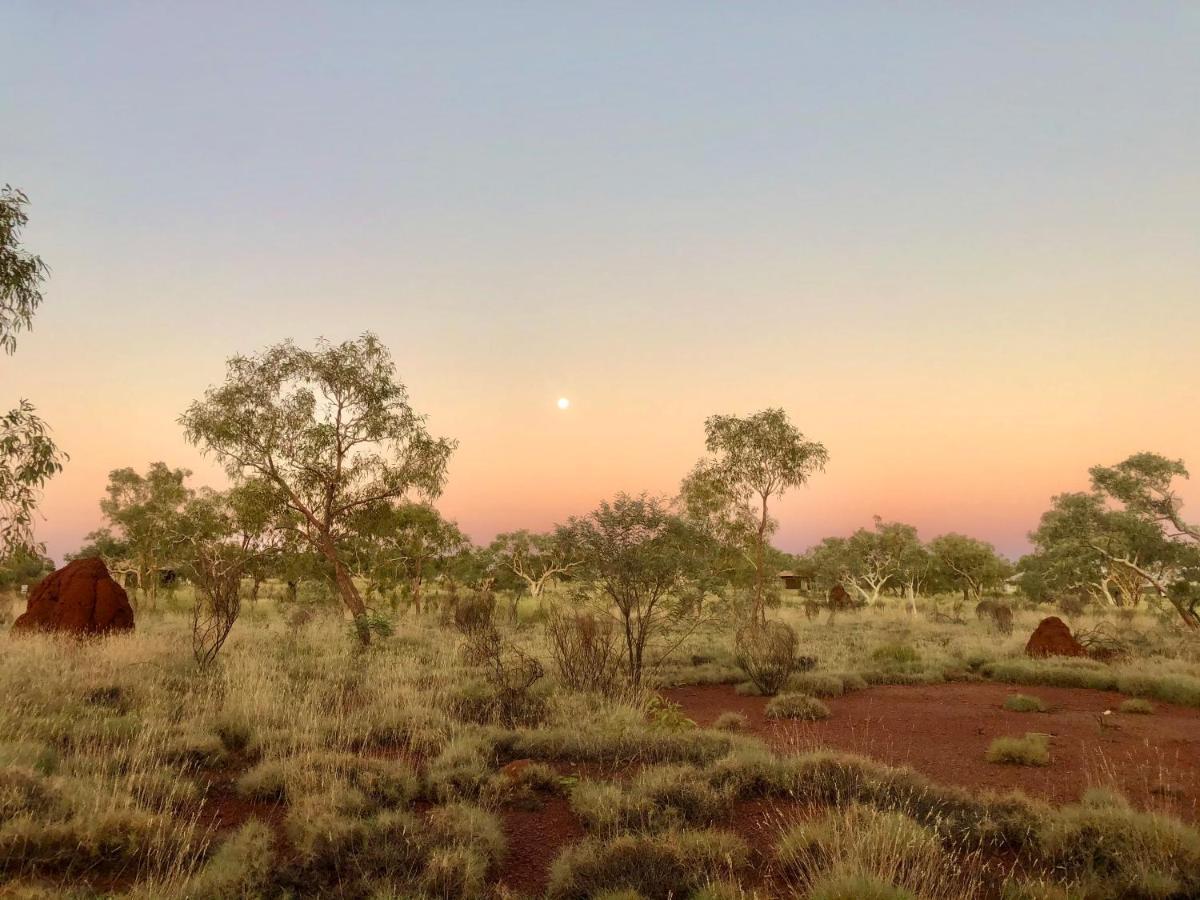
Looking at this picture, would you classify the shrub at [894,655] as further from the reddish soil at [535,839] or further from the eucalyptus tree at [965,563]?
the eucalyptus tree at [965,563]

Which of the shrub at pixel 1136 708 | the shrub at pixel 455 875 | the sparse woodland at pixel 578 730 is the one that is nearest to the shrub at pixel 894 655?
the sparse woodland at pixel 578 730

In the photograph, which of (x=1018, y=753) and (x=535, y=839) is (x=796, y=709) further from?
(x=535, y=839)

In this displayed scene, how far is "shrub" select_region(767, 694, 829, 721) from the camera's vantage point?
12.8m

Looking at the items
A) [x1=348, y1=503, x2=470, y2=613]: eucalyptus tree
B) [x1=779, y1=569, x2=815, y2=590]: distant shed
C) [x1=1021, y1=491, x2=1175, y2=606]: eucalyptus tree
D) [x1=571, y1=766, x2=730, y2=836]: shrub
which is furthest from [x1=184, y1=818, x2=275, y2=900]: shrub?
[x1=779, y1=569, x2=815, y2=590]: distant shed

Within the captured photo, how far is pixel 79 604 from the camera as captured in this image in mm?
16312

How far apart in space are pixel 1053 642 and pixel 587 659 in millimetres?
14885

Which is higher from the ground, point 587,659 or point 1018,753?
point 587,659

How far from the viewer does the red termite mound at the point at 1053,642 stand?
19.4m

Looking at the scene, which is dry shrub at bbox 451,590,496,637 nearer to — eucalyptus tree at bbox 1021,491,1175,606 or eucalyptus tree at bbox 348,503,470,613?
eucalyptus tree at bbox 348,503,470,613

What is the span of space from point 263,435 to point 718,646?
15482 millimetres

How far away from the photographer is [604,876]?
5.46 metres

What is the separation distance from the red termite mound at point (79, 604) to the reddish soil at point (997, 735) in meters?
14.0

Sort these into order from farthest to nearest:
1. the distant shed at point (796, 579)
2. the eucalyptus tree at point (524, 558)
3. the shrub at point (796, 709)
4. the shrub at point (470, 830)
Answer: the distant shed at point (796, 579), the eucalyptus tree at point (524, 558), the shrub at point (796, 709), the shrub at point (470, 830)

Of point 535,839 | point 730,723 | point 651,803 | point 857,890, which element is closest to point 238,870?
point 535,839
